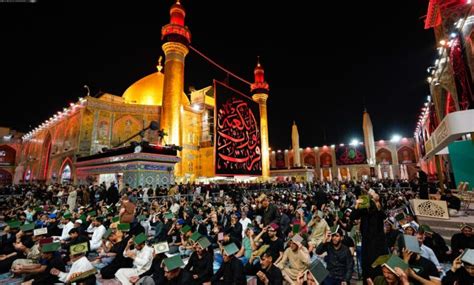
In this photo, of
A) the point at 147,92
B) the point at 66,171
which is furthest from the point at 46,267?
the point at 147,92

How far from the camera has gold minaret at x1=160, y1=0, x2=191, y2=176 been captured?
16.8 meters

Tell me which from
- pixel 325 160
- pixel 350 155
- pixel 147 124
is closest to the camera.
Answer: pixel 147 124

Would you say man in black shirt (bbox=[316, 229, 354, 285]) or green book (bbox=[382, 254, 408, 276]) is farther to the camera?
man in black shirt (bbox=[316, 229, 354, 285])

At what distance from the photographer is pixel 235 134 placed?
20000 mm

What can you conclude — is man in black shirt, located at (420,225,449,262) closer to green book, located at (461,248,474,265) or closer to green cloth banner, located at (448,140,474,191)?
green book, located at (461,248,474,265)

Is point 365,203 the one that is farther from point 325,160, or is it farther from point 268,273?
point 325,160

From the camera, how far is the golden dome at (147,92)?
22.2 metres

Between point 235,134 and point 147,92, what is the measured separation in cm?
929

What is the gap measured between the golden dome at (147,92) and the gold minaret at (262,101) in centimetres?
1023

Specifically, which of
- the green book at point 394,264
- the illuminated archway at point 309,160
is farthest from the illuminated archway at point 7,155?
the green book at point 394,264

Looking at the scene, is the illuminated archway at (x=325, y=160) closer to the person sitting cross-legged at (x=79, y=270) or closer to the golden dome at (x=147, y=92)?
the golden dome at (x=147, y=92)

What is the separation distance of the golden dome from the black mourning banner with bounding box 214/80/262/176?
22.3 ft

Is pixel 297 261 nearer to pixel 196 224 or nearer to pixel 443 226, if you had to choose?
pixel 196 224

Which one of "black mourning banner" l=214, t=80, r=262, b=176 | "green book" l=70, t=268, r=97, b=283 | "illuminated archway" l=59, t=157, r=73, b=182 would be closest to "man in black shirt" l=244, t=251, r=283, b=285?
"green book" l=70, t=268, r=97, b=283
